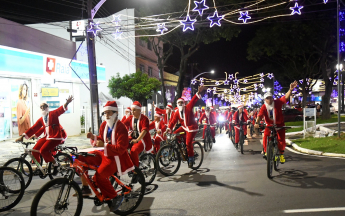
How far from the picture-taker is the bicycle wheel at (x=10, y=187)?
5859 millimetres

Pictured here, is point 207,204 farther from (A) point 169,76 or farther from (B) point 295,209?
(A) point 169,76

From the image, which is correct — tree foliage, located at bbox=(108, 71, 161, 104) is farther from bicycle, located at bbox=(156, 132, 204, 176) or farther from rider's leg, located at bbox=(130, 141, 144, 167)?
rider's leg, located at bbox=(130, 141, 144, 167)

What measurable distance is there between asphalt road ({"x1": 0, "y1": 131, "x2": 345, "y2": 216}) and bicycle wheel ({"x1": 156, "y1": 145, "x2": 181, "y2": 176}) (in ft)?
0.71

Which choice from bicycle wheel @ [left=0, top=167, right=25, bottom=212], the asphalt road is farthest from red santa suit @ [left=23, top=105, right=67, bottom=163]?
bicycle wheel @ [left=0, top=167, right=25, bottom=212]

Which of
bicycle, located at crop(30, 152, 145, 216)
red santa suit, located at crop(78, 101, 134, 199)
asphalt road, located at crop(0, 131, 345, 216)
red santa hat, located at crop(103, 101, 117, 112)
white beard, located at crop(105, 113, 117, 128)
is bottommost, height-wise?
asphalt road, located at crop(0, 131, 345, 216)

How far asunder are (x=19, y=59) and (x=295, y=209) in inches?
531

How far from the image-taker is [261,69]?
43688 mm

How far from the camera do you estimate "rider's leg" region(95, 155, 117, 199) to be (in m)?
4.90

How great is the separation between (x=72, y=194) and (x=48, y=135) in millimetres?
3673

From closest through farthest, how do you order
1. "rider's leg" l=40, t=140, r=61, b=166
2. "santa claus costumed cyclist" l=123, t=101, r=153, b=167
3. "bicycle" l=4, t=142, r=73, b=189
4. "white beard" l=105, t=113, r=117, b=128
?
"white beard" l=105, t=113, r=117, b=128
"bicycle" l=4, t=142, r=73, b=189
"santa claus costumed cyclist" l=123, t=101, r=153, b=167
"rider's leg" l=40, t=140, r=61, b=166

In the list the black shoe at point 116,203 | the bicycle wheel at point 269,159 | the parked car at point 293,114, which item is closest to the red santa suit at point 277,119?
the bicycle wheel at point 269,159

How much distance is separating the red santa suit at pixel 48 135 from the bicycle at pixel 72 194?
299 centimetres

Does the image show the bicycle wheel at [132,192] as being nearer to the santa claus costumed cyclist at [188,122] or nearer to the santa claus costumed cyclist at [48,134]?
the santa claus costumed cyclist at [48,134]

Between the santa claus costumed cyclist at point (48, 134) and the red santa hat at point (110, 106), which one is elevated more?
the red santa hat at point (110, 106)
